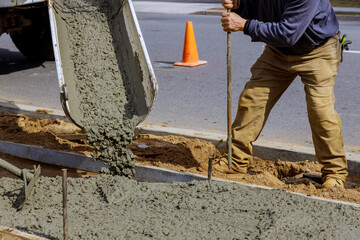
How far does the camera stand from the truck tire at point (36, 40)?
408 inches

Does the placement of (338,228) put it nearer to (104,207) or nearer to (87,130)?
(104,207)

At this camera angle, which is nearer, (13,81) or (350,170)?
(350,170)

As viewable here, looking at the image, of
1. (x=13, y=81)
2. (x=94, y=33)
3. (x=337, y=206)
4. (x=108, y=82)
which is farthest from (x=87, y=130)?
(x=13, y=81)

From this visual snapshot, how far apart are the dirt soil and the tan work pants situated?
26 centimetres

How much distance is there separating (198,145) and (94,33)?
1.76m

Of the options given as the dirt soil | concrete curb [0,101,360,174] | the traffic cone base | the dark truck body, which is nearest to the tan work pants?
the dirt soil

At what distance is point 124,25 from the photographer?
6.03 metres

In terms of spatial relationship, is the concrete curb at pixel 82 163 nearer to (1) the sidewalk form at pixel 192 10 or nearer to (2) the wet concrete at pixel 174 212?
(2) the wet concrete at pixel 174 212

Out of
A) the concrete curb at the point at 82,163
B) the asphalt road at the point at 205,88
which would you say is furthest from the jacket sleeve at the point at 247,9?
the asphalt road at the point at 205,88

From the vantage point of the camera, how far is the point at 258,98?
4.95m

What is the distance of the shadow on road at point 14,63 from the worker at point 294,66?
21.1 feet

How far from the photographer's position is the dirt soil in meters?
4.75

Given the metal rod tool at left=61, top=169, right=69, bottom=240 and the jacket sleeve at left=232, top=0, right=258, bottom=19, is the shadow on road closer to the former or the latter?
the jacket sleeve at left=232, top=0, right=258, bottom=19

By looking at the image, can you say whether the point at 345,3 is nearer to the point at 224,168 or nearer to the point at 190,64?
the point at 190,64
